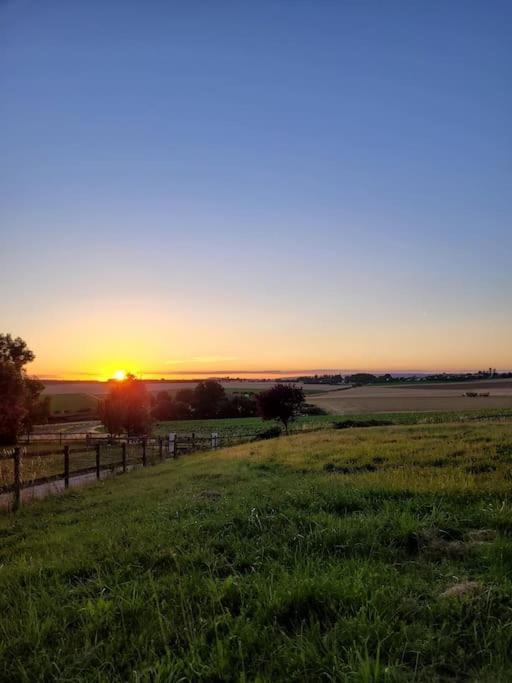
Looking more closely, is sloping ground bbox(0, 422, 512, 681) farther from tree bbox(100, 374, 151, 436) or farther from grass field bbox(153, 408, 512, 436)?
tree bbox(100, 374, 151, 436)

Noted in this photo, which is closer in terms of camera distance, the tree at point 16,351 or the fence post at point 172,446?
the fence post at point 172,446

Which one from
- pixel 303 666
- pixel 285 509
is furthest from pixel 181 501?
pixel 303 666

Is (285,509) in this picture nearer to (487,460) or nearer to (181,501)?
(181,501)

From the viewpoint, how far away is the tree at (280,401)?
137ft

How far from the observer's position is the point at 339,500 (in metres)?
6.93

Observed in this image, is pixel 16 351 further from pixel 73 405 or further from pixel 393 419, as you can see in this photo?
pixel 73 405

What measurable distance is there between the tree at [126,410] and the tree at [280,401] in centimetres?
1595

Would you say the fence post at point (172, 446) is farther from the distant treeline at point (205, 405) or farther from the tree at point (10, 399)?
the distant treeline at point (205, 405)

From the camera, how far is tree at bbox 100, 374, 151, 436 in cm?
5188

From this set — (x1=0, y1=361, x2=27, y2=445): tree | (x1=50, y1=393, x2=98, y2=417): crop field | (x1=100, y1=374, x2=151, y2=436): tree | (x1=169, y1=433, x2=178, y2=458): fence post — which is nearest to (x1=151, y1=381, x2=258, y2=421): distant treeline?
(x1=50, y1=393, x2=98, y2=417): crop field

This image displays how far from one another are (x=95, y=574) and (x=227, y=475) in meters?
7.09

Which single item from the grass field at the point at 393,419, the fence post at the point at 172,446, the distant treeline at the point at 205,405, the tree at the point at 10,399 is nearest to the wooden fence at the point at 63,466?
the fence post at the point at 172,446

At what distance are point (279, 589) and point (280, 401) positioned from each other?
37829mm

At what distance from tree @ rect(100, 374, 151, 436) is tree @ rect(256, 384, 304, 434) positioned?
15946 mm
